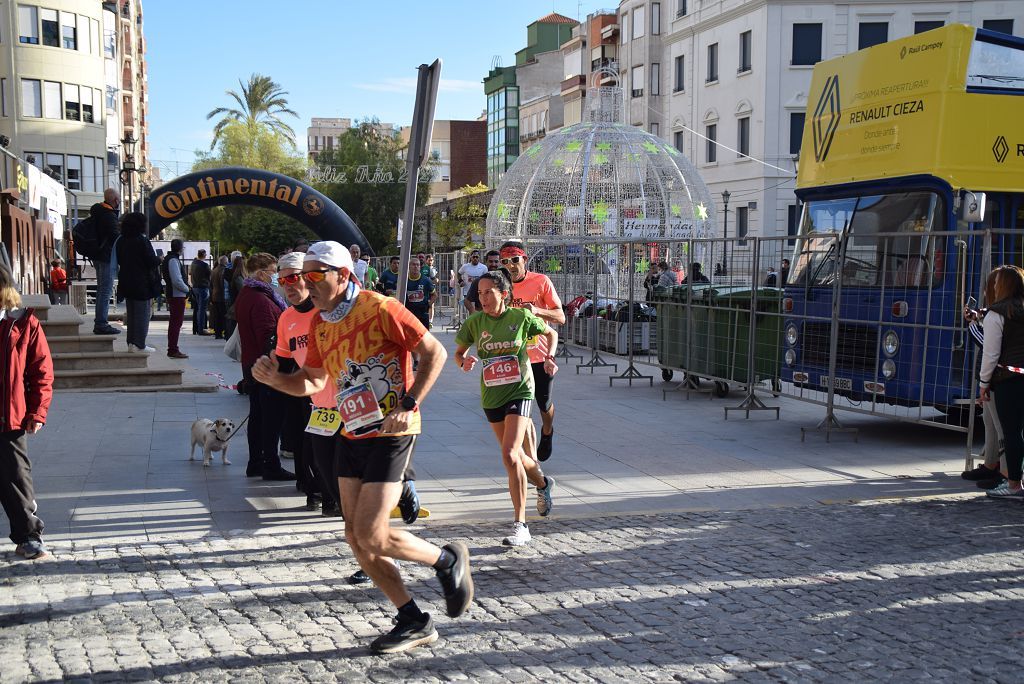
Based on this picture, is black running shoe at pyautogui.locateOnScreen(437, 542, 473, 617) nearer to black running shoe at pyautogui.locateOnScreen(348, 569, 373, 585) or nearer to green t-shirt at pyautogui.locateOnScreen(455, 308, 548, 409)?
black running shoe at pyautogui.locateOnScreen(348, 569, 373, 585)

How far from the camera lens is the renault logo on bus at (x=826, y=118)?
12.3 meters

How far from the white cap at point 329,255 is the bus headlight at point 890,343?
279 inches

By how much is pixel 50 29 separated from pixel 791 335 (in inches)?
1972

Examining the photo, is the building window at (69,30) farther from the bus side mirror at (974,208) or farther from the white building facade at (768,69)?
the bus side mirror at (974,208)

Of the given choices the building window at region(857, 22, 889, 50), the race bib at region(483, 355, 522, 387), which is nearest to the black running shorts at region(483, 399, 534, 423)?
the race bib at region(483, 355, 522, 387)

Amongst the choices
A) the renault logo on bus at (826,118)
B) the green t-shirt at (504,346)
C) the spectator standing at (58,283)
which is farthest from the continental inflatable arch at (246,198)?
the green t-shirt at (504,346)

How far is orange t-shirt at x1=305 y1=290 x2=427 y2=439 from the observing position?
4.80 meters

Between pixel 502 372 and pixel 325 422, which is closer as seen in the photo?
pixel 325 422

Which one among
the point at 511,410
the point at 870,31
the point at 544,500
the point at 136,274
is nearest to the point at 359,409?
the point at 511,410

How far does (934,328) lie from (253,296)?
612 cm

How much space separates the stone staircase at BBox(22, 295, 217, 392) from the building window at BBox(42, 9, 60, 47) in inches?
1714

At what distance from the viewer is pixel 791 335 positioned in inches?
466

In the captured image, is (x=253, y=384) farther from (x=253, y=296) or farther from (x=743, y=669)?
(x=743, y=669)

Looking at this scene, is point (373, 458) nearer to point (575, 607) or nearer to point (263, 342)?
point (575, 607)
